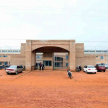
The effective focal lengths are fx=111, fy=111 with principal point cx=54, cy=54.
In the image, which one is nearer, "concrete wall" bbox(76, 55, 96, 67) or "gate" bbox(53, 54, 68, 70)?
"concrete wall" bbox(76, 55, 96, 67)

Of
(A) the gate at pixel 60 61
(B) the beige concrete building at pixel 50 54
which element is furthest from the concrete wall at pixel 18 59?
(A) the gate at pixel 60 61

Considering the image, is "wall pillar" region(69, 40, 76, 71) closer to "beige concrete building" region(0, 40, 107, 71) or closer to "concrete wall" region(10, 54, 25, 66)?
"beige concrete building" region(0, 40, 107, 71)

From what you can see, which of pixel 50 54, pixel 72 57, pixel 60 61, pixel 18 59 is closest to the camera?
pixel 72 57

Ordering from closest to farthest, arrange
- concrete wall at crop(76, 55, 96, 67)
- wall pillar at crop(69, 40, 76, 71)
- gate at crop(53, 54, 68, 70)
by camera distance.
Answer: wall pillar at crop(69, 40, 76, 71) < concrete wall at crop(76, 55, 96, 67) < gate at crop(53, 54, 68, 70)

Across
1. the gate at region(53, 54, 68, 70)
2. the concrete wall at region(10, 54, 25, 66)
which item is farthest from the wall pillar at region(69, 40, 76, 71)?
the gate at region(53, 54, 68, 70)

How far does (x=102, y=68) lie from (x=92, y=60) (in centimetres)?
351

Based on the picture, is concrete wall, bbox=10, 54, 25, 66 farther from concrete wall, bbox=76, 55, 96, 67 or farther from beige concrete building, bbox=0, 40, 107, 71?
concrete wall, bbox=76, 55, 96, 67

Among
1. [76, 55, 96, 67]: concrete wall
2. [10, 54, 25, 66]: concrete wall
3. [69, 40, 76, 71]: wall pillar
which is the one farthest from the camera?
[10, 54, 25, 66]: concrete wall

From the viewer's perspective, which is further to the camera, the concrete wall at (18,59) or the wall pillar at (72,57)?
the concrete wall at (18,59)

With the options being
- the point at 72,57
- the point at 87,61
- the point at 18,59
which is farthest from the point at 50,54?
the point at 87,61

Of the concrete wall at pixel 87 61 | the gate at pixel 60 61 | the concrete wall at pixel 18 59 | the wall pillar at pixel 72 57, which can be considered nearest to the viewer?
the wall pillar at pixel 72 57

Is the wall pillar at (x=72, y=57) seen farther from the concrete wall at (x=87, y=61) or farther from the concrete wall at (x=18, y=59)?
the concrete wall at (x=18, y=59)

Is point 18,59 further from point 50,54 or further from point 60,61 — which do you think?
point 60,61

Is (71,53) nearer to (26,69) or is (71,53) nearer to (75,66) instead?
(75,66)
